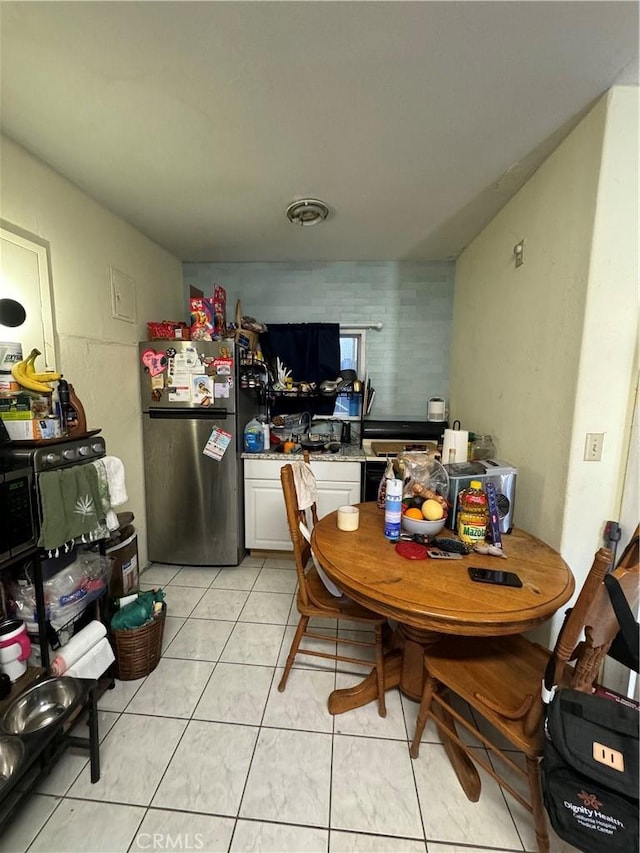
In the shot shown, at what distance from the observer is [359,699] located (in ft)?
4.70

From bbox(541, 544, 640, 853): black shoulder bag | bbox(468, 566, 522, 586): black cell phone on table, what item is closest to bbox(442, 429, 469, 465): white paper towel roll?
bbox(468, 566, 522, 586): black cell phone on table

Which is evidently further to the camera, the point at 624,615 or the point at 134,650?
the point at 134,650

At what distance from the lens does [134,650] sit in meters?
1.55

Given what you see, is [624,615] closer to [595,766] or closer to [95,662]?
[595,766]

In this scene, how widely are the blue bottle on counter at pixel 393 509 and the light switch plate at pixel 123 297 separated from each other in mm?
2059

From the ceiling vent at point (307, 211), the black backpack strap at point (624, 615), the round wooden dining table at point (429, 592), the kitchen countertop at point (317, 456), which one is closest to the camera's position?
the black backpack strap at point (624, 615)

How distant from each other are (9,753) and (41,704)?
0.19 m

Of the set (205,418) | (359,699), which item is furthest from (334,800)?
(205,418)

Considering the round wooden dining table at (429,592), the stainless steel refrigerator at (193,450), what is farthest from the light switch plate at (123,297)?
the round wooden dining table at (429,592)

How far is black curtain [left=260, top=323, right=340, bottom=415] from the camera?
9.46 ft

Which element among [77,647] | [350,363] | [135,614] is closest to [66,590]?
[77,647]

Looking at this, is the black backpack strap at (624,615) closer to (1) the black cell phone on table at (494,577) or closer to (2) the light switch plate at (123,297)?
(1) the black cell phone on table at (494,577)

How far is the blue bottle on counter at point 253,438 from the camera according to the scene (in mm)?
2508

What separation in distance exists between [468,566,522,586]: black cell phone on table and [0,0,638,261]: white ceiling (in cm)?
173
